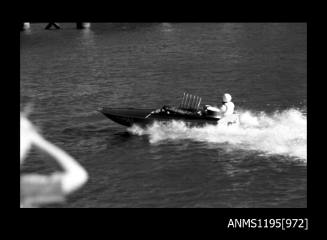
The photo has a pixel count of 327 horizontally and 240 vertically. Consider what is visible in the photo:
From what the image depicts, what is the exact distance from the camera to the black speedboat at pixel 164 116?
47.3 meters

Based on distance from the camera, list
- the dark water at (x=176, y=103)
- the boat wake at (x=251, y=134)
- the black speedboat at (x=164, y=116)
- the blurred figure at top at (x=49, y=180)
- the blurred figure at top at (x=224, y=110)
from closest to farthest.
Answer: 1. the blurred figure at top at (x=49, y=180)
2. the dark water at (x=176, y=103)
3. the boat wake at (x=251, y=134)
4. the blurred figure at top at (x=224, y=110)
5. the black speedboat at (x=164, y=116)

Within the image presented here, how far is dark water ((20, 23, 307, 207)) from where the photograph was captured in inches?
1511

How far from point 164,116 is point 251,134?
7.12 meters

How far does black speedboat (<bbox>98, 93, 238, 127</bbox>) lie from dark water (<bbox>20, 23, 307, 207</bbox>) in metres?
0.74

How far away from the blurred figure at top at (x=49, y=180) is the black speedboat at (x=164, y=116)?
5855 millimetres

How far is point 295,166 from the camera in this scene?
135ft

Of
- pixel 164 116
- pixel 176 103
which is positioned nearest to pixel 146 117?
pixel 164 116

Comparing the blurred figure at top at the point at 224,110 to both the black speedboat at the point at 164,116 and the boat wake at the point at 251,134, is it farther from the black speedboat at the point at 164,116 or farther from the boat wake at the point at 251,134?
the boat wake at the point at 251,134

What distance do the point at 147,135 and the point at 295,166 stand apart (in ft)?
43.2

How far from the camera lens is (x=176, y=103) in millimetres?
61938

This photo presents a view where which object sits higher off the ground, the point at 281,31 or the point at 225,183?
the point at 281,31

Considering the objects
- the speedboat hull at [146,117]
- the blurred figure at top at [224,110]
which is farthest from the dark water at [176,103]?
the blurred figure at top at [224,110]
